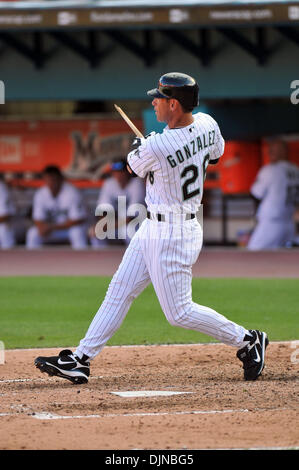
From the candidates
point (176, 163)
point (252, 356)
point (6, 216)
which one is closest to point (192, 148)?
point (176, 163)

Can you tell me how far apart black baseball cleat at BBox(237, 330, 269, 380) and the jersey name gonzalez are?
122 centimetres

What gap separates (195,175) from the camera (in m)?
5.96

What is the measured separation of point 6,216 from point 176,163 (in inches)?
456

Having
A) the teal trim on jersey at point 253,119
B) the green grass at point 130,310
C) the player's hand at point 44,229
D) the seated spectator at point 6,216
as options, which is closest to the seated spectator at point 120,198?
the player's hand at point 44,229

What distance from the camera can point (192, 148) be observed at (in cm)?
592

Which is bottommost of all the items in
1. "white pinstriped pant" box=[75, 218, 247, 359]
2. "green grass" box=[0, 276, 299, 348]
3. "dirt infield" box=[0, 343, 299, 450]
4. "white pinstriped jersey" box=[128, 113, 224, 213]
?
"green grass" box=[0, 276, 299, 348]

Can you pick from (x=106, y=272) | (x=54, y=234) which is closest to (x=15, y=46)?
(x=54, y=234)

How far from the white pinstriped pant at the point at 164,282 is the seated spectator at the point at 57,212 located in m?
10.5

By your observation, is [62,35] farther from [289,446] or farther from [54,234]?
[289,446]

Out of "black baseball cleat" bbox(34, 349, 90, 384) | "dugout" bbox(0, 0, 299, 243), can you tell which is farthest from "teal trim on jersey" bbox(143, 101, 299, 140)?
"black baseball cleat" bbox(34, 349, 90, 384)

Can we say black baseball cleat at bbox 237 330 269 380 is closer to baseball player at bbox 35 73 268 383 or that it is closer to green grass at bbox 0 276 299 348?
baseball player at bbox 35 73 268 383

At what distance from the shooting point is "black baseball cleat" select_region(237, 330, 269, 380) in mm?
6270

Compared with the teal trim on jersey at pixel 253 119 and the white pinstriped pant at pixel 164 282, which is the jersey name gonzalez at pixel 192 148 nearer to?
the white pinstriped pant at pixel 164 282

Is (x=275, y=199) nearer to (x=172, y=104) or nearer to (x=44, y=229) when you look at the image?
(x=44, y=229)
